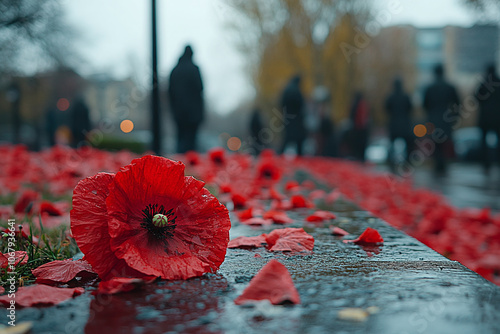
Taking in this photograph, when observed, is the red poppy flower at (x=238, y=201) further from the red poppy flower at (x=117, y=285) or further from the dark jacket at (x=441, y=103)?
the dark jacket at (x=441, y=103)

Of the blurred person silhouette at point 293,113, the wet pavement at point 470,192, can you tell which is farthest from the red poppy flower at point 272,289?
the blurred person silhouette at point 293,113

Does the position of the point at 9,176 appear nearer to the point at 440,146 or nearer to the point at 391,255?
the point at 391,255

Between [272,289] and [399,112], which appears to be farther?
[399,112]

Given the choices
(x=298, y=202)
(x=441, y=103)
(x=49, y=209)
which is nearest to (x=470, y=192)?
(x=441, y=103)

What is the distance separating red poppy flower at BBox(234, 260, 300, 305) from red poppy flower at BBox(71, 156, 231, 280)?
219 millimetres

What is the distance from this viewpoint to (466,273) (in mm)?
1460

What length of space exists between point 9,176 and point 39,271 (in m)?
4.38

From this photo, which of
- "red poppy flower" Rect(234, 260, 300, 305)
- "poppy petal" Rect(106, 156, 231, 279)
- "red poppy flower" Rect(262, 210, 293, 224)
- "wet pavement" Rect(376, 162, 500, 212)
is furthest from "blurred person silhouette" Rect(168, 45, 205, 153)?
"wet pavement" Rect(376, 162, 500, 212)

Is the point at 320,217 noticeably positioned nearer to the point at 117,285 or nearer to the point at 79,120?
the point at 117,285

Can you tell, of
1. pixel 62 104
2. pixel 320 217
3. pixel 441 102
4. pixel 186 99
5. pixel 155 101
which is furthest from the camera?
pixel 62 104

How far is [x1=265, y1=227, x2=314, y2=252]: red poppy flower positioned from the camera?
70.9 inches

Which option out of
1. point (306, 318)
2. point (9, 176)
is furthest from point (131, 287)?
point (9, 176)

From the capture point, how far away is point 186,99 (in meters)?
6.58

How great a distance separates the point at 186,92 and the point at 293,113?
21.0ft
